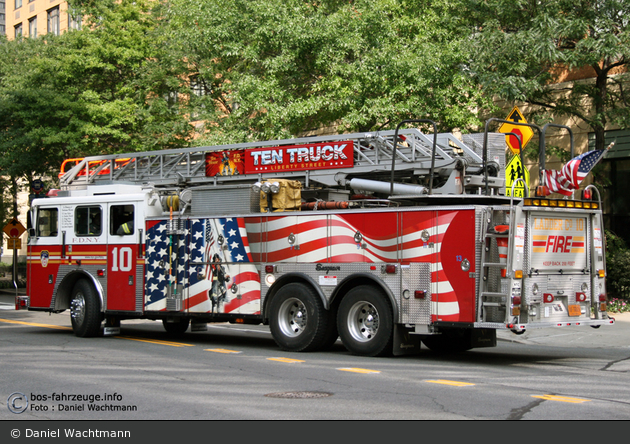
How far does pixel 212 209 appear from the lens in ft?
44.8

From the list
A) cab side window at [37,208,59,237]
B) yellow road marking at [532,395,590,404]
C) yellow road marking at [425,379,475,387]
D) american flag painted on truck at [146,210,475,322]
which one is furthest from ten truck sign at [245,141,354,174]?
yellow road marking at [532,395,590,404]

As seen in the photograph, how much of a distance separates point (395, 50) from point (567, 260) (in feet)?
37.2

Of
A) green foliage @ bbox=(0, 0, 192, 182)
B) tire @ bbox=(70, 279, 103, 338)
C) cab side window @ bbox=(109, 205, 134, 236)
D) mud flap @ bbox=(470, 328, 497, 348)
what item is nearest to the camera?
mud flap @ bbox=(470, 328, 497, 348)

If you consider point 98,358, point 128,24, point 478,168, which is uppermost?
point 128,24

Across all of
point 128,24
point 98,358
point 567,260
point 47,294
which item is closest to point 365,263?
→ point 567,260

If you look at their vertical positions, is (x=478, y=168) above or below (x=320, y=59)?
below

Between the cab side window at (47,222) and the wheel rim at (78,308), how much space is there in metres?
1.49

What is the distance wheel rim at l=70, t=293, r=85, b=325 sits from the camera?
1524 centimetres

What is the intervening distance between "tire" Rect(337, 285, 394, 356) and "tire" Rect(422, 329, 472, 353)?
1.55m

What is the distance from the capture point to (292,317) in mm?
12836

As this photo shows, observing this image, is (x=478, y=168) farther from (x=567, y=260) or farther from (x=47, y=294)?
(x=47, y=294)

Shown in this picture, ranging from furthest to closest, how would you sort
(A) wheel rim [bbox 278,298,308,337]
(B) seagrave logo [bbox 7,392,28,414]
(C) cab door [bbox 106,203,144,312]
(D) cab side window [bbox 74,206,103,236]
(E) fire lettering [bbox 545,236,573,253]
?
1. (D) cab side window [bbox 74,206,103,236]
2. (C) cab door [bbox 106,203,144,312]
3. (A) wheel rim [bbox 278,298,308,337]
4. (E) fire lettering [bbox 545,236,573,253]
5. (B) seagrave logo [bbox 7,392,28,414]

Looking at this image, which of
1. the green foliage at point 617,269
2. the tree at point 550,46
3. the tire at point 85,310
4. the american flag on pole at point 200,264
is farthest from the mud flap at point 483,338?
the green foliage at point 617,269

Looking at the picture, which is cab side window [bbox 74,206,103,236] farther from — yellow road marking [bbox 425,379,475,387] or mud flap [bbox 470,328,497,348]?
yellow road marking [bbox 425,379,475,387]
